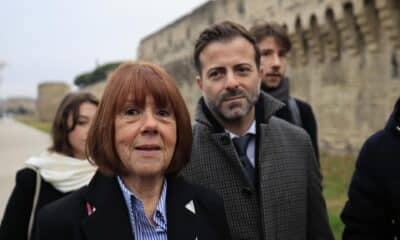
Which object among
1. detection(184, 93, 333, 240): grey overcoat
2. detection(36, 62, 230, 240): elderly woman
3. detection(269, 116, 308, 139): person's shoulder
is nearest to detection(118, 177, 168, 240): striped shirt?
detection(36, 62, 230, 240): elderly woman

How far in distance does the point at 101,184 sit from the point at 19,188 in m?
1.17

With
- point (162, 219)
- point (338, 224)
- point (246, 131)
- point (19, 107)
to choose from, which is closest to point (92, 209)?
point (162, 219)

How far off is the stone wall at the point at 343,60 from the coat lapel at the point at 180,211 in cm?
909

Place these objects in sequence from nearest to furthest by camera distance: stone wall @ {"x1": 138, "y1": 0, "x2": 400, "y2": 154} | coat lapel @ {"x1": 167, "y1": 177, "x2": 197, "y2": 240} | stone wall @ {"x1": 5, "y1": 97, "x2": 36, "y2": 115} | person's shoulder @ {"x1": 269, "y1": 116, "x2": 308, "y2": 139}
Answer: coat lapel @ {"x1": 167, "y1": 177, "x2": 197, "y2": 240} < person's shoulder @ {"x1": 269, "y1": 116, "x2": 308, "y2": 139} < stone wall @ {"x1": 138, "y1": 0, "x2": 400, "y2": 154} < stone wall @ {"x1": 5, "y1": 97, "x2": 36, "y2": 115}

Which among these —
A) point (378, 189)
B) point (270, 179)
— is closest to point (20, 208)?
point (270, 179)

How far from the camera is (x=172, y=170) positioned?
79.4 inches

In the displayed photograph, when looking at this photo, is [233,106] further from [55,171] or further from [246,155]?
[55,171]

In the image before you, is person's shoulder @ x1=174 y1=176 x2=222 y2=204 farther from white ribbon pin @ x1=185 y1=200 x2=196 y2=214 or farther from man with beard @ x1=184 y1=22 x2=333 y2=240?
man with beard @ x1=184 y1=22 x2=333 y2=240

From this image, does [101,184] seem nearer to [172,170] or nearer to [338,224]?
[172,170]

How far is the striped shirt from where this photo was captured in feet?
6.06

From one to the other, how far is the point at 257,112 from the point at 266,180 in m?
0.35

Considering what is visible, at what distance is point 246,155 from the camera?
7.99 ft

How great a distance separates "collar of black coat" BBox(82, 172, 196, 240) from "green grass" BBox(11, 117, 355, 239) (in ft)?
13.2

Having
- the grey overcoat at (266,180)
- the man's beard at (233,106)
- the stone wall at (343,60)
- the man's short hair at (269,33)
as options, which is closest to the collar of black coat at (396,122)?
the grey overcoat at (266,180)
